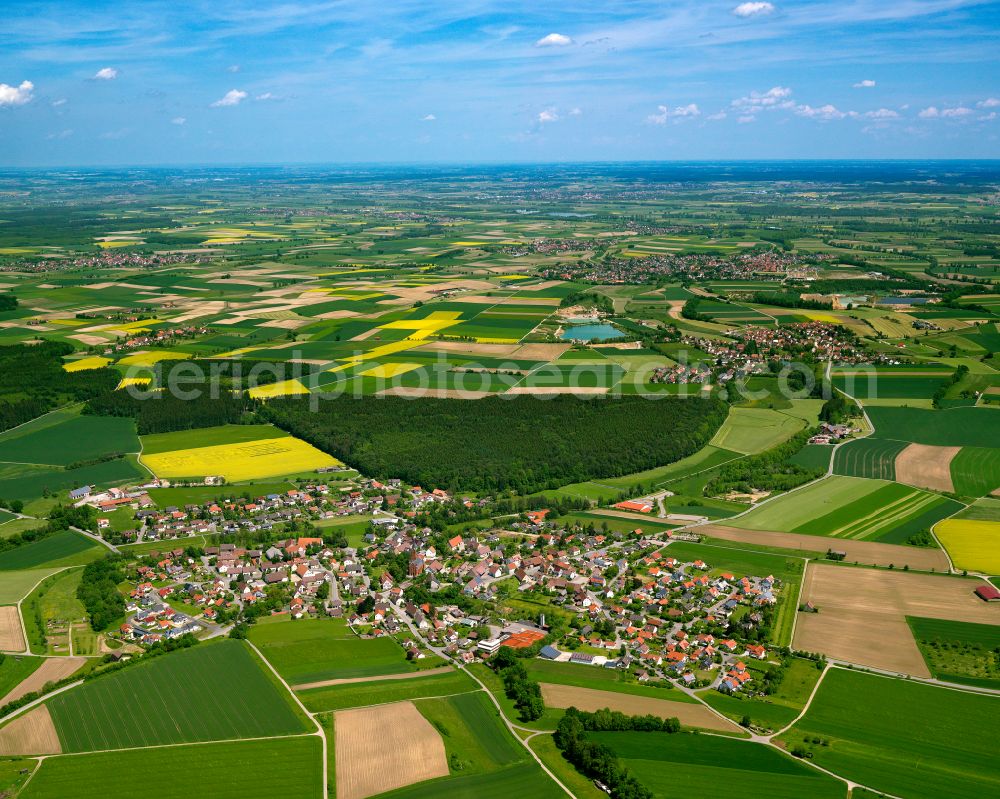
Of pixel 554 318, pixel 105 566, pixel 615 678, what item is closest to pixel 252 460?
pixel 105 566

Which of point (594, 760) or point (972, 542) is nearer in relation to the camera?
point (594, 760)

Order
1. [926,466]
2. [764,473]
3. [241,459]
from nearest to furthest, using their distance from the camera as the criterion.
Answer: [764,473] < [926,466] < [241,459]

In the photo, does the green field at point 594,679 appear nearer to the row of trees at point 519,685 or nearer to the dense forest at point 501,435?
the row of trees at point 519,685

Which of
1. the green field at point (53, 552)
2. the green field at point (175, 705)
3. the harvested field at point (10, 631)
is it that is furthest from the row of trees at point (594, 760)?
the green field at point (53, 552)

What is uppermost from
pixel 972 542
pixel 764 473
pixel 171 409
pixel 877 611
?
pixel 171 409

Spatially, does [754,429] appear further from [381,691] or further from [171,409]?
[171,409]

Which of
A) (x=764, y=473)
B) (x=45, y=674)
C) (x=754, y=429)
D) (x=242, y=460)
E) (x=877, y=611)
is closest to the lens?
(x=45, y=674)

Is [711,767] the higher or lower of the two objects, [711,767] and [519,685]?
the lower

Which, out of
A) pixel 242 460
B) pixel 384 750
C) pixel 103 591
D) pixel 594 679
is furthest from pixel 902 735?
pixel 242 460
